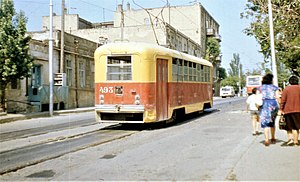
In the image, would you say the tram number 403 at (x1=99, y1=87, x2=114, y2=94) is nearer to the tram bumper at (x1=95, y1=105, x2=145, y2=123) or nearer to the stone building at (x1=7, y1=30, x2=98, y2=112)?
the tram bumper at (x1=95, y1=105, x2=145, y2=123)

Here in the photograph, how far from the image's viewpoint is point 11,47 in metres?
22.3

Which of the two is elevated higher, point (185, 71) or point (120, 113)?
point (185, 71)

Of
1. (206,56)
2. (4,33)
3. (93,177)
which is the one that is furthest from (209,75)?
(206,56)

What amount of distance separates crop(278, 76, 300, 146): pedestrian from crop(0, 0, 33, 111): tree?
15.9 metres

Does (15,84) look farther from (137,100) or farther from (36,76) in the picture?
(137,100)

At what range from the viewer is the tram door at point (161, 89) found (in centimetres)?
1553

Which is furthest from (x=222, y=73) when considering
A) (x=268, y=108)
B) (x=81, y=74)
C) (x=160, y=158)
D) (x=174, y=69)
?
(x=160, y=158)

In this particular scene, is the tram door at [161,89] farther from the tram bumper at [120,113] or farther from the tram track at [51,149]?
the tram track at [51,149]

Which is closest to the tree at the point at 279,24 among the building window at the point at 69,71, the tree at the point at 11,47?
the tree at the point at 11,47

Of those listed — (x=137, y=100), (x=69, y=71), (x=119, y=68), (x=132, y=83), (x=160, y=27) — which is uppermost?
(x=160, y=27)

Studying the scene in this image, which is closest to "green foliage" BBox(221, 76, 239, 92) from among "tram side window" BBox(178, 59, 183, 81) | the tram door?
"tram side window" BBox(178, 59, 183, 81)

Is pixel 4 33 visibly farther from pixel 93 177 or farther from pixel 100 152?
pixel 93 177

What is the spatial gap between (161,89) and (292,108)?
6.69 m

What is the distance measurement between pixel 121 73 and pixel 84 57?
2136cm
